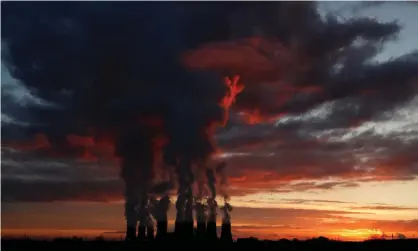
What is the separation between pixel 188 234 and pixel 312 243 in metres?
28.6

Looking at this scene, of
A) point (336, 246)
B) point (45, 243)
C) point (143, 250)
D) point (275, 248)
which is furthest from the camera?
point (45, 243)

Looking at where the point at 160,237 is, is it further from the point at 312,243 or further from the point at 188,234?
the point at 312,243

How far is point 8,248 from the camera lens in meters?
134

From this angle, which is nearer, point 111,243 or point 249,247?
point 249,247

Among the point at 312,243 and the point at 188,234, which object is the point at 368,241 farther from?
the point at 188,234

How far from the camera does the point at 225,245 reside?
444 feet

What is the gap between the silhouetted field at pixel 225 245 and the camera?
418ft

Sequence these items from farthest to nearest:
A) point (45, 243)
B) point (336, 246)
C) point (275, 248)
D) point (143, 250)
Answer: point (45, 243) → point (143, 250) → point (336, 246) → point (275, 248)

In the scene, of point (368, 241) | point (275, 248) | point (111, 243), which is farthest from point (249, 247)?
point (111, 243)

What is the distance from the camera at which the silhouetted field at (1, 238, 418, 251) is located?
127 metres

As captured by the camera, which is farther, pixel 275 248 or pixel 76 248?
pixel 76 248

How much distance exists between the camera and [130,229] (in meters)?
149

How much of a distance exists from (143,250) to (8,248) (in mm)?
29716

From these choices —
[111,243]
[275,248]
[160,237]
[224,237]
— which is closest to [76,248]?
[111,243]
